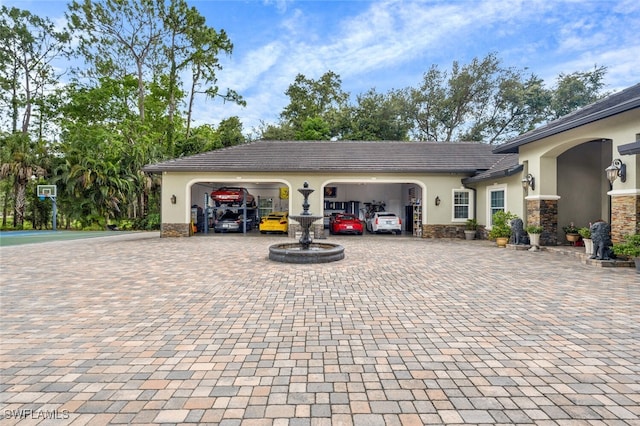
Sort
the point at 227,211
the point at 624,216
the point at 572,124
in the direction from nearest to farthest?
1. the point at 624,216
2. the point at 572,124
3. the point at 227,211

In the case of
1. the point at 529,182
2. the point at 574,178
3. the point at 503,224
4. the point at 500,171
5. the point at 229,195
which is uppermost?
the point at 500,171

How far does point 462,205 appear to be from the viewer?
594 inches

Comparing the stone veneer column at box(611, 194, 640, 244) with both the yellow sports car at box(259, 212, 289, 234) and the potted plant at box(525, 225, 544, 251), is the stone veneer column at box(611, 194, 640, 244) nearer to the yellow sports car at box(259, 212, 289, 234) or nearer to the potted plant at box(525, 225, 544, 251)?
the potted plant at box(525, 225, 544, 251)

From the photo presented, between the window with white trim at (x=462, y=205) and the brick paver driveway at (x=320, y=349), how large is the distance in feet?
27.8

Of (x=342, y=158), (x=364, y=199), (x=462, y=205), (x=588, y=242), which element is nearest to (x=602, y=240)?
(x=588, y=242)

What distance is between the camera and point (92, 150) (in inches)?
784

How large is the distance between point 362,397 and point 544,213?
1115 centimetres

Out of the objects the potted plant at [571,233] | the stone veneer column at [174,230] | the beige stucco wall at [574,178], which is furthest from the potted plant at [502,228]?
the stone veneer column at [174,230]

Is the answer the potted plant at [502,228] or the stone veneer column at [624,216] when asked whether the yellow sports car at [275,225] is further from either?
the stone veneer column at [624,216]

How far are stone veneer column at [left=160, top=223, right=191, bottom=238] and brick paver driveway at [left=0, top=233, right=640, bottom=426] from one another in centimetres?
811

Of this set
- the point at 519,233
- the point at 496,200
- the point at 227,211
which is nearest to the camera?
the point at 519,233

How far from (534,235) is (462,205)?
461 centimetres

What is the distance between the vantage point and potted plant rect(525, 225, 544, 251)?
34.6 feet

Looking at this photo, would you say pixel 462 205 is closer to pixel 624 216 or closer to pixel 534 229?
pixel 534 229
